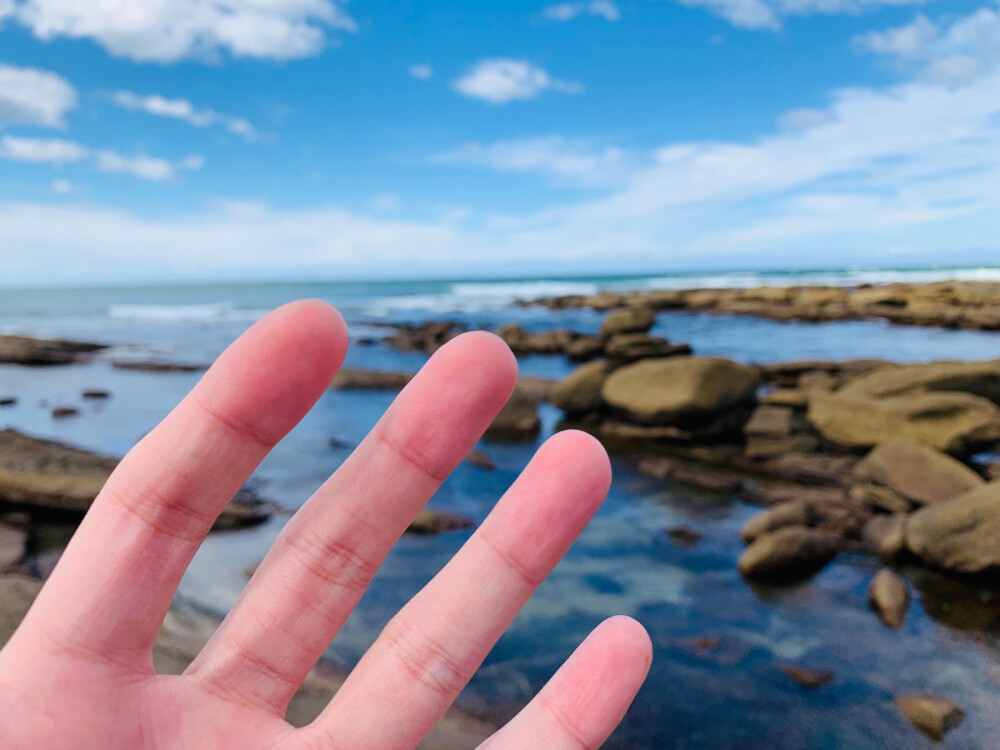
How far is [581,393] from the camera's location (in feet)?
27.2

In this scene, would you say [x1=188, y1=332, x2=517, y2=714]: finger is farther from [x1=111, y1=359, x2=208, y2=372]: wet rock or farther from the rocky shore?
the rocky shore

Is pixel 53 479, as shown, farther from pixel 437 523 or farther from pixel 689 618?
pixel 689 618

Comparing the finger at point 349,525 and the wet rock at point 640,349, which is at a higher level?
the finger at point 349,525

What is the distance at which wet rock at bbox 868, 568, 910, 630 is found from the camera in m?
3.61

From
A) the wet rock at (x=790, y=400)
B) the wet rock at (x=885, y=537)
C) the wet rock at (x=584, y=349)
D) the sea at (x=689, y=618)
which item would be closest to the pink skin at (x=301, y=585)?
the sea at (x=689, y=618)

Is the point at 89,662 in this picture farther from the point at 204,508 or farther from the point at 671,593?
the point at 671,593

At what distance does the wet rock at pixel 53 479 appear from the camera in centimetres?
387

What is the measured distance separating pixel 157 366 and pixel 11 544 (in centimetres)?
979

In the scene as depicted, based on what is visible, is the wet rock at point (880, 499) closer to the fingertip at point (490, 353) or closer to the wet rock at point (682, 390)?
the wet rock at point (682, 390)

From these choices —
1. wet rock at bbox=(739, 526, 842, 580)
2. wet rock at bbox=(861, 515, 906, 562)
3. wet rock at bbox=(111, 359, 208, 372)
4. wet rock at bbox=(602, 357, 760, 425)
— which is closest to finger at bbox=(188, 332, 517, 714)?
wet rock at bbox=(739, 526, 842, 580)

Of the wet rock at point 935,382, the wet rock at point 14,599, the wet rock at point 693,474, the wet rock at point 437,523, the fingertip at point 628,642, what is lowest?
the wet rock at point 693,474

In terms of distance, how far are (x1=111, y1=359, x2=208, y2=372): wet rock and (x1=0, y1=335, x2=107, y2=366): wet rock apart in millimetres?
1028

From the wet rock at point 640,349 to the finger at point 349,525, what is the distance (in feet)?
39.7

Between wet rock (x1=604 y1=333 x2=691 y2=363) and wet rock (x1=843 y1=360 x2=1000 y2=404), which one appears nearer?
wet rock (x1=843 y1=360 x2=1000 y2=404)
